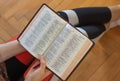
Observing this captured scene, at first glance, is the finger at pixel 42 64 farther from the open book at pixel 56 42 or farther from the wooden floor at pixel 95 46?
the wooden floor at pixel 95 46

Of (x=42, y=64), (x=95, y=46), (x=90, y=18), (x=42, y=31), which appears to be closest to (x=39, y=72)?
(x=42, y=64)

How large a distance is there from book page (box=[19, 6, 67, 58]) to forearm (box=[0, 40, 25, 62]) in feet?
0.18

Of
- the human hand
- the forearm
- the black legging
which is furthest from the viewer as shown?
the black legging

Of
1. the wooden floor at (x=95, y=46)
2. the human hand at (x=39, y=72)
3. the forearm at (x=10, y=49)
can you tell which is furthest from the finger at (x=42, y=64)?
the wooden floor at (x=95, y=46)

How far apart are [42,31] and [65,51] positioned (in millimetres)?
108

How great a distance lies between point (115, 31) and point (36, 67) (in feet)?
2.01

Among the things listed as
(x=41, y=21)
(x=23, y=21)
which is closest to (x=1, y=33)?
(x=23, y=21)

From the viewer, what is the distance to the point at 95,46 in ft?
4.28

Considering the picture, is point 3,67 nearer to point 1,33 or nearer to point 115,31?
point 1,33

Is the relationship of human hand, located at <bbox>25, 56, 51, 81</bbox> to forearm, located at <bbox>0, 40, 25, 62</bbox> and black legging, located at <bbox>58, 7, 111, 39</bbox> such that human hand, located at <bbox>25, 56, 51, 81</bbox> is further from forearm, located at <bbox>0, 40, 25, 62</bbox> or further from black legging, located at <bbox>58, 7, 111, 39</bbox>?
black legging, located at <bbox>58, 7, 111, 39</bbox>

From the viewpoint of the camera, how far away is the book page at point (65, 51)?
32.3 inches

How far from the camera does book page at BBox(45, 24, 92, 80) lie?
821 mm

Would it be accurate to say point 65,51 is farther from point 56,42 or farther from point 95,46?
point 95,46

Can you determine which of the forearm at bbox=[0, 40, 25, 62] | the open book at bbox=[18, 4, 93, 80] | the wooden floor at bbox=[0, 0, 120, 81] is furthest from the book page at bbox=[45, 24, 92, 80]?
the wooden floor at bbox=[0, 0, 120, 81]
